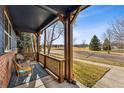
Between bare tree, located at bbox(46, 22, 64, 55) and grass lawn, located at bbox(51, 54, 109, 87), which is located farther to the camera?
bare tree, located at bbox(46, 22, 64, 55)

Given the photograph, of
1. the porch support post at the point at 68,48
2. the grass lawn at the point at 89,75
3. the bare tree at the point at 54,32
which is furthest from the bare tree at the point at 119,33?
the bare tree at the point at 54,32

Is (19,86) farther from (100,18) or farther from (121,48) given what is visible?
(100,18)

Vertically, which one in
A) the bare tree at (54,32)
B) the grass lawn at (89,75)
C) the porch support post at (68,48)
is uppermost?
the bare tree at (54,32)

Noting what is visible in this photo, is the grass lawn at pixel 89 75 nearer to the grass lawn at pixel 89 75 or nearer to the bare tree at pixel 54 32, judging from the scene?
the grass lawn at pixel 89 75

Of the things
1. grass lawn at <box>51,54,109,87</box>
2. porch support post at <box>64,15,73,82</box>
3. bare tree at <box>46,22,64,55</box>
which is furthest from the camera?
bare tree at <box>46,22,64,55</box>

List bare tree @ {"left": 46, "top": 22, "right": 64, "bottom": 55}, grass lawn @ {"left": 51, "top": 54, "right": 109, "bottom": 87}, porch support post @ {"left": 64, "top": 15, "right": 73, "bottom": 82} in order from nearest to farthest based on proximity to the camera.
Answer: porch support post @ {"left": 64, "top": 15, "right": 73, "bottom": 82} < grass lawn @ {"left": 51, "top": 54, "right": 109, "bottom": 87} < bare tree @ {"left": 46, "top": 22, "right": 64, "bottom": 55}

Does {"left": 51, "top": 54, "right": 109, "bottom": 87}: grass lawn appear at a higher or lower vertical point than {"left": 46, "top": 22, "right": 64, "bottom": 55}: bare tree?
lower

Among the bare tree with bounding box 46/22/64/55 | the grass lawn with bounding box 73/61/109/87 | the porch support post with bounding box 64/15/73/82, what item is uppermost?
the bare tree with bounding box 46/22/64/55

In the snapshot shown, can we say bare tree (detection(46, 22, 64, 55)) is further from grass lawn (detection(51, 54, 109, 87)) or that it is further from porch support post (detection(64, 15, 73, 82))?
porch support post (detection(64, 15, 73, 82))

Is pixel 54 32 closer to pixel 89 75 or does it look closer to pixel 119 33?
pixel 89 75

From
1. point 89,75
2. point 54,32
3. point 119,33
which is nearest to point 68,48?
point 119,33

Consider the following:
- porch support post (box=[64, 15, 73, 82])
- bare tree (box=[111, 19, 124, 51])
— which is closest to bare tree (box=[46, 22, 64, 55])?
bare tree (box=[111, 19, 124, 51])
